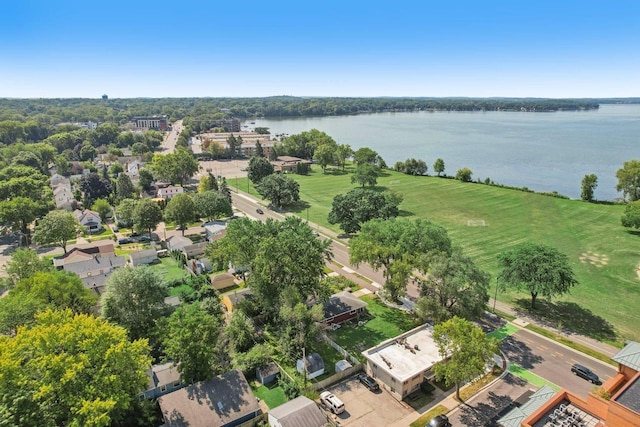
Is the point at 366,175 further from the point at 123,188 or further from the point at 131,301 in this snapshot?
the point at 131,301

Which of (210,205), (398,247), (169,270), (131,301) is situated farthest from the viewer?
(210,205)

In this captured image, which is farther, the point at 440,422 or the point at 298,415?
the point at 440,422

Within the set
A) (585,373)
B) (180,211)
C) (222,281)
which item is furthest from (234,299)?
(585,373)

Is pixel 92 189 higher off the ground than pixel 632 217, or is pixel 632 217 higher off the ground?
pixel 92 189

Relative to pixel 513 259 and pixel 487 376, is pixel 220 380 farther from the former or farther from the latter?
pixel 513 259

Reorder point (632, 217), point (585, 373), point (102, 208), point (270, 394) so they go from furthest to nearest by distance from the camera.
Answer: point (102, 208) → point (632, 217) → point (585, 373) → point (270, 394)

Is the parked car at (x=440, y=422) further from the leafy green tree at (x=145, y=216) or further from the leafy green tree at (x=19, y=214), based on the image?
the leafy green tree at (x=19, y=214)
